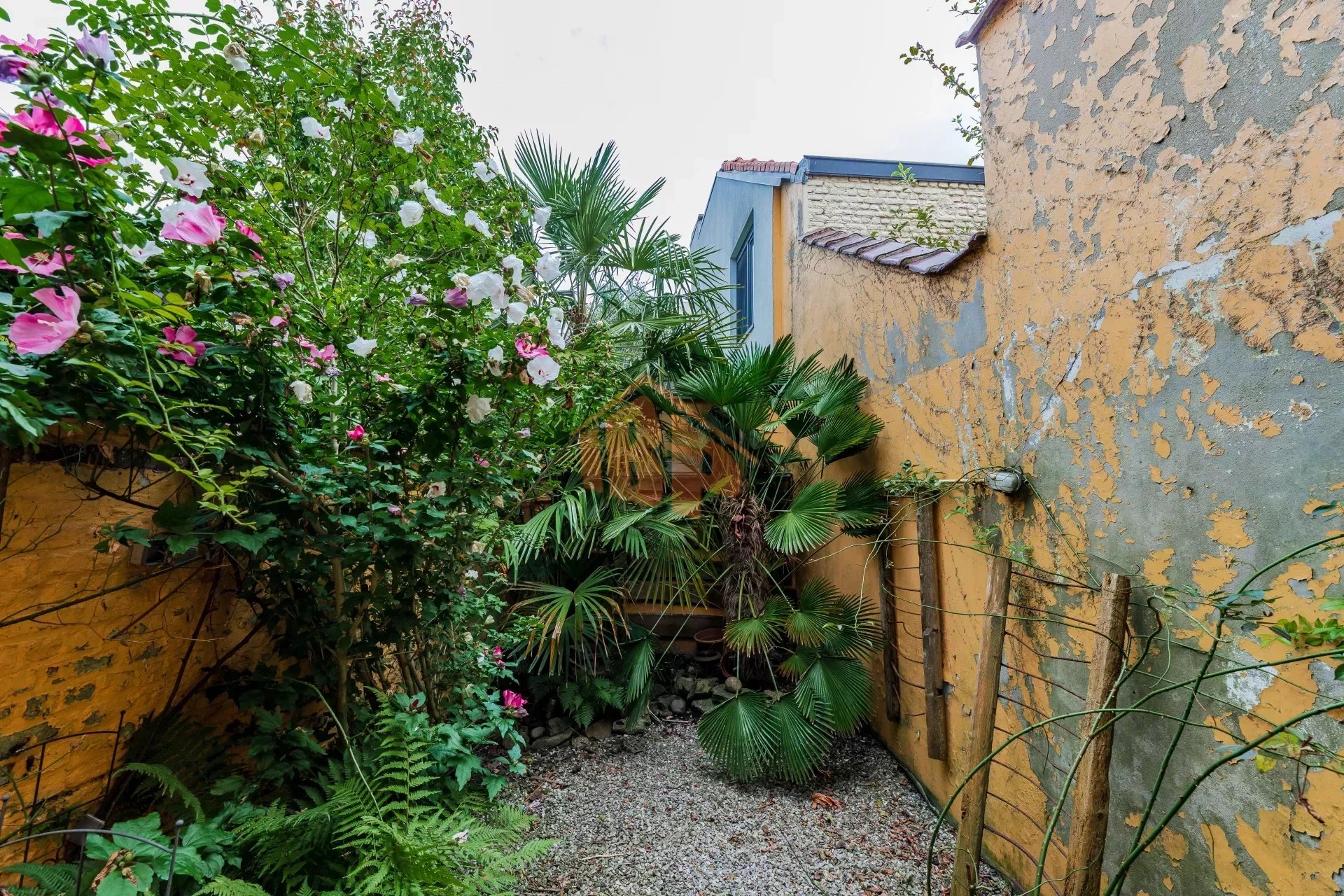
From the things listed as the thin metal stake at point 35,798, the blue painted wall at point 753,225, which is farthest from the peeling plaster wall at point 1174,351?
the blue painted wall at point 753,225

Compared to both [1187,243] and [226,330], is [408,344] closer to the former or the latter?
[226,330]

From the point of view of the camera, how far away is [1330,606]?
83cm

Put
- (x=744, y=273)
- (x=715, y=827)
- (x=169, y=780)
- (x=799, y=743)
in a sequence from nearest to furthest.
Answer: (x=169, y=780)
(x=715, y=827)
(x=799, y=743)
(x=744, y=273)

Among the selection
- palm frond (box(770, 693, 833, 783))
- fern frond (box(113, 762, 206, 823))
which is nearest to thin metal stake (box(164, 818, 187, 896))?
fern frond (box(113, 762, 206, 823))

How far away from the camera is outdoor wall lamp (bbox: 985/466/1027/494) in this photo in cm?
205

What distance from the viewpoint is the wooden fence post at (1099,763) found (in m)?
1.53

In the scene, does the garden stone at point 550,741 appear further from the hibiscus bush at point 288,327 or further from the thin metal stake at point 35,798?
the thin metal stake at point 35,798

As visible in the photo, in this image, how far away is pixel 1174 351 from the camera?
1496mm

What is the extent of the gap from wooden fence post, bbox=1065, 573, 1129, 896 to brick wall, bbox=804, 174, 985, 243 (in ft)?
12.6

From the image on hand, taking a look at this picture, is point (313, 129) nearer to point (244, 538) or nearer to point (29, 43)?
point (29, 43)

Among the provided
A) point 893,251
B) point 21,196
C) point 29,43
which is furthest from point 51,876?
point 893,251

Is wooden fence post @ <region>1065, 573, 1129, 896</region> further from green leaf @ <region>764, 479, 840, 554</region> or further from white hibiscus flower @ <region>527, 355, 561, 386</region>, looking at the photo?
white hibiscus flower @ <region>527, 355, 561, 386</region>

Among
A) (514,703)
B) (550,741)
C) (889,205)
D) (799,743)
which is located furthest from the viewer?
(889,205)

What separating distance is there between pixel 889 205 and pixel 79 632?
18.2 feet
